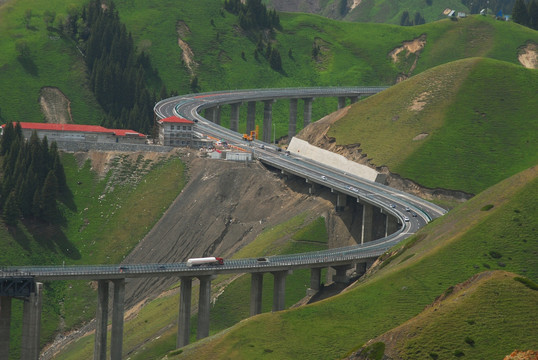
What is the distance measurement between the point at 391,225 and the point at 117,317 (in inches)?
2110

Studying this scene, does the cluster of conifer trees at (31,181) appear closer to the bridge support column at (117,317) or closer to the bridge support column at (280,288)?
the bridge support column at (117,317)

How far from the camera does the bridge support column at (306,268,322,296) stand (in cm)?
14775

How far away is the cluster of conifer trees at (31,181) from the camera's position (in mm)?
184125

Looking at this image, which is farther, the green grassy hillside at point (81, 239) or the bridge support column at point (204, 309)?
the green grassy hillside at point (81, 239)

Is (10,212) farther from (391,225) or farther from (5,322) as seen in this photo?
(391,225)

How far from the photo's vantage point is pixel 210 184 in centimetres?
19438

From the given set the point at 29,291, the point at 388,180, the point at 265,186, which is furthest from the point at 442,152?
the point at 29,291

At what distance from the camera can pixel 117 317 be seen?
132 m

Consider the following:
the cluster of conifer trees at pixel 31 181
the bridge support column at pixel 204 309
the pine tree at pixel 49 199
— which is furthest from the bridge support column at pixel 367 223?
the cluster of conifer trees at pixel 31 181

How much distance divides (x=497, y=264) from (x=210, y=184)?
85.9 meters

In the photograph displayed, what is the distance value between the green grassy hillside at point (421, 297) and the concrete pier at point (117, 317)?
26804 millimetres

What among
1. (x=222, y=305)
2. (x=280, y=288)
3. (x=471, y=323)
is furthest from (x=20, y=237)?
(x=471, y=323)

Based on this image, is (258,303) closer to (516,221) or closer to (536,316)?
(516,221)

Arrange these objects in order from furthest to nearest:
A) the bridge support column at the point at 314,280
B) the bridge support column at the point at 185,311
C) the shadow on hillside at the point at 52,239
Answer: the shadow on hillside at the point at 52,239, the bridge support column at the point at 314,280, the bridge support column at the point at 185,311
